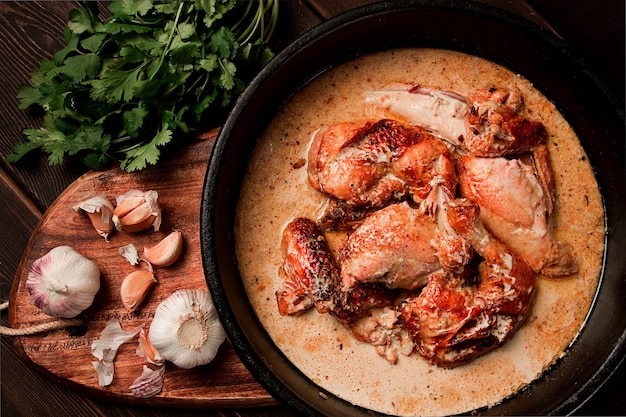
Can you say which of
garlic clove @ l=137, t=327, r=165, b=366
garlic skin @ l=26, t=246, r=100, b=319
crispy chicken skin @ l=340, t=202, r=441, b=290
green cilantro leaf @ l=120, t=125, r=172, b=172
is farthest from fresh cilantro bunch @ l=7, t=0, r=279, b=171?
crispy chicken skin @ l=340, t=202, r=441, b=290

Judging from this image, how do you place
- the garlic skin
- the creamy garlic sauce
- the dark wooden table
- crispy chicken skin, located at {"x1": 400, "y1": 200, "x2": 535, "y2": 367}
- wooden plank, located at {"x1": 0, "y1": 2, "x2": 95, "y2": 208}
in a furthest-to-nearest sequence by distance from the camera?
wooden plank, located at {"x1": 0, "y1": 2, "x2": 95, "y2": 208} < the dark wooden table < the garlic skin < the creamy garlic sauce < crispy chicken skin, located at {"x1": 400, "y1": 200, "x2": 535, "y2": 367}

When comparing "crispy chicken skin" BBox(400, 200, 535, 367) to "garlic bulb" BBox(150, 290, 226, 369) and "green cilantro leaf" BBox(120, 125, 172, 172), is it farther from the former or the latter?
"green cilantro leaf" BBox(120, 125, 172, 172)

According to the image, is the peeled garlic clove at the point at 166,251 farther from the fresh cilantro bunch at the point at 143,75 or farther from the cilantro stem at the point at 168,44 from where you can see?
the cilantro stem at the point at 168,44

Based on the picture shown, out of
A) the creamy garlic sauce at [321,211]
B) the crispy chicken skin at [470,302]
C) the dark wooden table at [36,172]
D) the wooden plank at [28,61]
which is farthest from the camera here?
the wooden plank at [28,61]

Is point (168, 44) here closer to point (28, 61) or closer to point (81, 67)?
point (81, 67)

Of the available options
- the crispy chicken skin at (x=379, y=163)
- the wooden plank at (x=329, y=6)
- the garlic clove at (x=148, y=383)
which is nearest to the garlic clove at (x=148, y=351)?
the garlic clove at (x=148, y=383)

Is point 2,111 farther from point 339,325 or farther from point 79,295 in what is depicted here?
point 339,325
